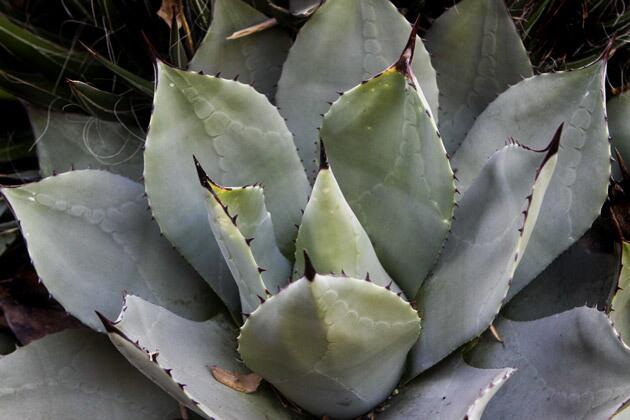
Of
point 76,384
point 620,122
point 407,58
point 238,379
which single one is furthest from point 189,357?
point 620,122

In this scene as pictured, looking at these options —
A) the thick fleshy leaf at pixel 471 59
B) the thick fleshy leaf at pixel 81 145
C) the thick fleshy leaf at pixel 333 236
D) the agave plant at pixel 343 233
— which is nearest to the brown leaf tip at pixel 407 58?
the agave plant at pixel 343 233

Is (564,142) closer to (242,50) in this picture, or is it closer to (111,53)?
(242,50)

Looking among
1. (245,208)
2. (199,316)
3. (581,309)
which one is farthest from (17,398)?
(581,309)

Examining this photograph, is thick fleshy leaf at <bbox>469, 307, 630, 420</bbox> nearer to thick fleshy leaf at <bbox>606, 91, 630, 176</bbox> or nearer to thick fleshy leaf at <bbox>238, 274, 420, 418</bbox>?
thick fleshy leaf at <bbox>238, 274, 420, 418</bbox>

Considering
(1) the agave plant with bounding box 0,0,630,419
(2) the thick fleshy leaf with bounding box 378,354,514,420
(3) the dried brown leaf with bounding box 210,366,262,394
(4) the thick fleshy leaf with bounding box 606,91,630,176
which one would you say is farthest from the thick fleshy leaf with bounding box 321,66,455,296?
(4) the thick fleshy leaf with bounding box 606,91,630,176

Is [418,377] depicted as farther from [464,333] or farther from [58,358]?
[58,358]
